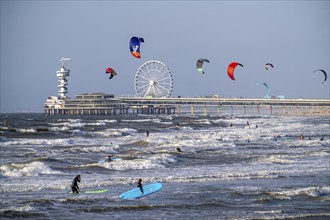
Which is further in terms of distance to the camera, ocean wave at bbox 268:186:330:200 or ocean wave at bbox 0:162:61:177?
ocean wave at bbox 0:162:61:177

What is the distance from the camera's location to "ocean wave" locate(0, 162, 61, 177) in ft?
97.2

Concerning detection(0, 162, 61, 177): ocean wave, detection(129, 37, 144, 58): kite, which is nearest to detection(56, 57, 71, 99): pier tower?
detection(129, 37, 144, 58): kite

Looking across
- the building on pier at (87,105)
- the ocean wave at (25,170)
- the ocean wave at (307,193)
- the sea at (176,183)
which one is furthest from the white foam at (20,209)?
the building on pier at (87,105)

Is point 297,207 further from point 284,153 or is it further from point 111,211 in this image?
point 284,153

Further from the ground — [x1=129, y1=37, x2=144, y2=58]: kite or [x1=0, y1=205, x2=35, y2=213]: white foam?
[x1=129, y1=37, x2=144, y2=58]: kite

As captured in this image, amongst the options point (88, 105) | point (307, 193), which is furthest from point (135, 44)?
point (88, 105)

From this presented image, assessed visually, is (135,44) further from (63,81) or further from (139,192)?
(63,81)

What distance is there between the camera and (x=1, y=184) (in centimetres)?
2619

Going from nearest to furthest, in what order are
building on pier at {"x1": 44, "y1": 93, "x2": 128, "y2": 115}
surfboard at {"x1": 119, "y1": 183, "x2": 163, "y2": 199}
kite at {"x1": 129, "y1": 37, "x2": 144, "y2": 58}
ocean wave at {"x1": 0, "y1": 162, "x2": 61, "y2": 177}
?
surfboard at {"x1": 119, "y1": 183, "x2": 163, "y2": 199} < ocean wave at {"x1": 0, "y1": 162, "x2": 61, "y2": 177} < kite at {"x1": 129, "y1": 37, "x2": 144, "y2": 58} < building on pier at {"x1": 44, "y1": 93, "x2": 128, "y2": 115}

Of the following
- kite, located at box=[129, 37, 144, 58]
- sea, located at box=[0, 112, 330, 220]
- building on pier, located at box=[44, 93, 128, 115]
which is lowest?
sea, located at box=[0, 112, 330, 220]

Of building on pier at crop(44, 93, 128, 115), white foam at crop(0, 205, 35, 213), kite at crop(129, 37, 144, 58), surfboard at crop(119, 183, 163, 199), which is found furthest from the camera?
building on pier at crop(44, 93, 128, 115)

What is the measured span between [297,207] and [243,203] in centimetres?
155

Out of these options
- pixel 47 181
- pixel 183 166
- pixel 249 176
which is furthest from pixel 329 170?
pixel 47 181

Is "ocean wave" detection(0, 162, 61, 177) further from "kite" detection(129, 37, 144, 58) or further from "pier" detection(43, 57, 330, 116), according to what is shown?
"pier" detection(43, 57, 330, 116)
